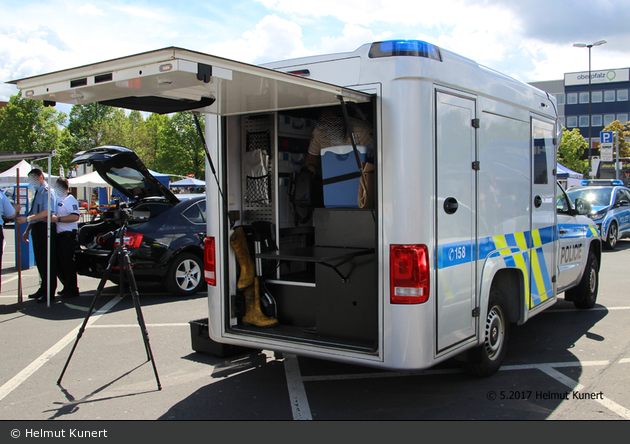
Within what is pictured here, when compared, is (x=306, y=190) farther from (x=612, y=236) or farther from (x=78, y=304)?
(x=612, y=236)

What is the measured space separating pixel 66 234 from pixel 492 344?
6.54 meters

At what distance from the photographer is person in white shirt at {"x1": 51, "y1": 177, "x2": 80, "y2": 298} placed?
8055mm

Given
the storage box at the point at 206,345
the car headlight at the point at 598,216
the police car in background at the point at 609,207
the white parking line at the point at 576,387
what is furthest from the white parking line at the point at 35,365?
the car headlight at the point at 598,216

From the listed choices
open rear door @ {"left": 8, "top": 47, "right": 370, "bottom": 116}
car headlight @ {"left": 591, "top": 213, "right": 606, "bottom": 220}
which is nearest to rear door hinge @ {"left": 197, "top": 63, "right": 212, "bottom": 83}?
open rear door @ {"left": 8, "top": 47, "right": 370, "bottom": 116}

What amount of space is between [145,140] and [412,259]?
2085 inches

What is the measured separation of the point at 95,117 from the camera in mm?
54625

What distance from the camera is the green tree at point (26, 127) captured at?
4438 centimetres

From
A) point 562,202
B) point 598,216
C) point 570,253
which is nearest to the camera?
point 570,253

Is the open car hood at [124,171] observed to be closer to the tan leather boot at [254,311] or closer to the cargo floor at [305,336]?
the tan leather boot at [254,311]

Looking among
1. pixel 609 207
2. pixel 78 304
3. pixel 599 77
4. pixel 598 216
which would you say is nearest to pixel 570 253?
pixel 78 304

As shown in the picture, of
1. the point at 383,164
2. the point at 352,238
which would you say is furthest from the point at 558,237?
the point at 383,164

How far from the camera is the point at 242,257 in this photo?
457 cm

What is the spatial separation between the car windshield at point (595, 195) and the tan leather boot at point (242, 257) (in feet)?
40.3
